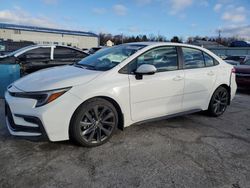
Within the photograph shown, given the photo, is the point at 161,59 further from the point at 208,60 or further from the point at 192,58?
the point at 208,60

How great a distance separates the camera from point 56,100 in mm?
Result: 3426

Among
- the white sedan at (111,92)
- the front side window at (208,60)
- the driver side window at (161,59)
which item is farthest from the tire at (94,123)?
the front side window at (208,60)

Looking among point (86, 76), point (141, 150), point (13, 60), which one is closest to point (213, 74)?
point (141, 150)

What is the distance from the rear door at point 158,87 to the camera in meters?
4.09

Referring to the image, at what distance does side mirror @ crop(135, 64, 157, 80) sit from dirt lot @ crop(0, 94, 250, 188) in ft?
3.35

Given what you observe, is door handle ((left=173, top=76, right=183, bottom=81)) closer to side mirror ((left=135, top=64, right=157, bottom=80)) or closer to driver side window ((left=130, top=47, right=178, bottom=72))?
driver side window ((left=130, top=47, right=178, bottom=72))

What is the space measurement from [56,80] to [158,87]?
1.63 meters

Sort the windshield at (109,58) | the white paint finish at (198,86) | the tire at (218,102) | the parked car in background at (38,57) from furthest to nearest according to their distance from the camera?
the parked car in background at (38,57)
the tire at (218,102)
the white paint finish at (198,86)
the windshield at (109,58)

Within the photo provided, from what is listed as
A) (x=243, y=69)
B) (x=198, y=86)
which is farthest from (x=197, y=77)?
(x=243, y=69)

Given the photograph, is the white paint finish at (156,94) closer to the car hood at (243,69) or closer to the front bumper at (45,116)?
the front bumper at (45,116)

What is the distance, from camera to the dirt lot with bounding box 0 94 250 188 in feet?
9.66

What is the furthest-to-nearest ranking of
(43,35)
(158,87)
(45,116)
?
(43,35) < (158,87) < (45,116)

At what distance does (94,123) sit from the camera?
3783mm

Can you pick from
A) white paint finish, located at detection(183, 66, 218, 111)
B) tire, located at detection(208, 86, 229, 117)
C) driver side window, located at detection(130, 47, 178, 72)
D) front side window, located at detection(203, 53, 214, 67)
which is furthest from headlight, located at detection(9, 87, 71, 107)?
tire, located at detection(208, 86, 229, 117)
